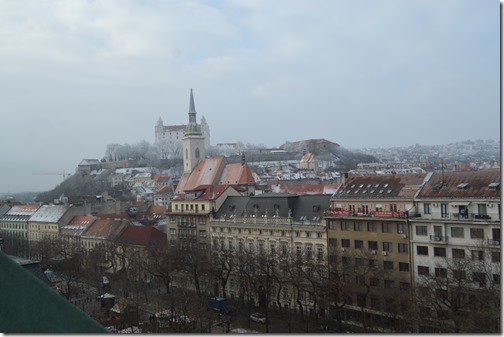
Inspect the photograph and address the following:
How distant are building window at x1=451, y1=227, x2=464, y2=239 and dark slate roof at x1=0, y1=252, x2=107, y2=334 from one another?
74.2 ft

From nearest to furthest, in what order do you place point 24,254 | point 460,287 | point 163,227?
point 460,287 → point 24,254 → point 163,227

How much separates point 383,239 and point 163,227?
27449mm

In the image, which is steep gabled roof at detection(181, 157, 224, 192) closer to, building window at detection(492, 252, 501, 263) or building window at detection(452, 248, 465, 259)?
building window at detection(452, 248, 465, 259)

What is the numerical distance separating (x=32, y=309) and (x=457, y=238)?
901 inches

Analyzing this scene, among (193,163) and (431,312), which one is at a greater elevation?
(193,163)

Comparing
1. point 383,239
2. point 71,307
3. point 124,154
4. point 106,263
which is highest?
point 124,154

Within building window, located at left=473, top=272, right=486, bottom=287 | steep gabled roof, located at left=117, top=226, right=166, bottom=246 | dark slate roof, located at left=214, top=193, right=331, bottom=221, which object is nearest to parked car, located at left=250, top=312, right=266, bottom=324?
dark slate roof, located at left=214, top=193, right=331, bottom=221

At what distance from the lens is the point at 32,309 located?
391 cm

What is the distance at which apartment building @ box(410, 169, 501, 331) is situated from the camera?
20.8 meters

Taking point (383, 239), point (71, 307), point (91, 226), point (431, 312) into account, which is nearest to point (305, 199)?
point (383, 239)

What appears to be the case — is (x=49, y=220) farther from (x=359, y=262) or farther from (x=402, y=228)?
(x=402, y=228)

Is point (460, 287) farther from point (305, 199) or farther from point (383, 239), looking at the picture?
point (305, 199)

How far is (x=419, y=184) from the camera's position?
88.7ft

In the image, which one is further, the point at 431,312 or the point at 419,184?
the point at 419,184
